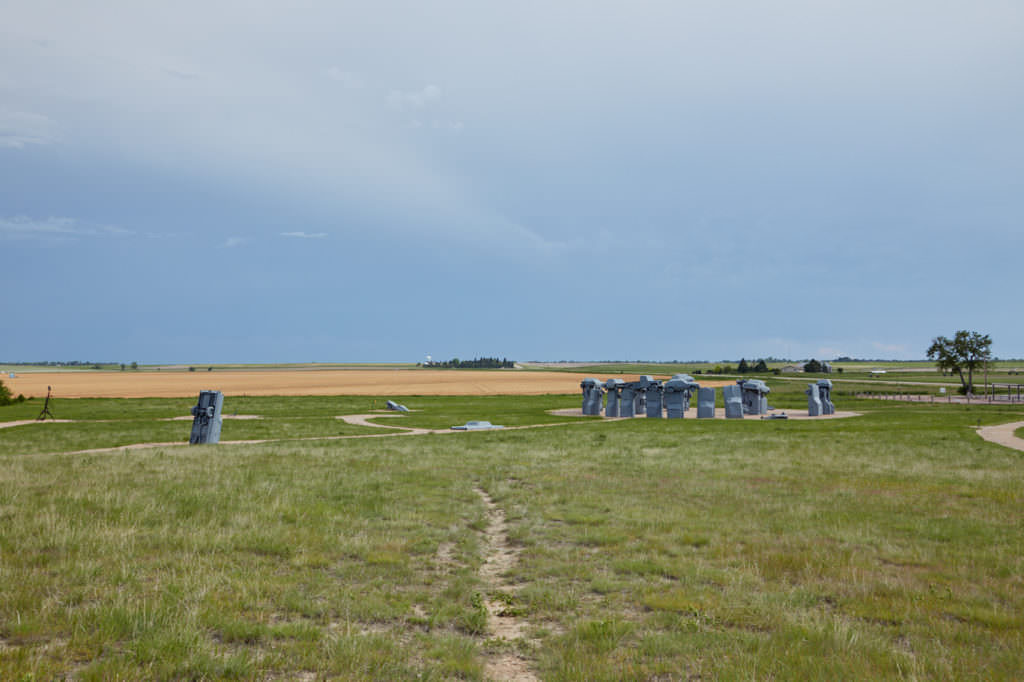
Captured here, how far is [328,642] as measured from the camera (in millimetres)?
7496

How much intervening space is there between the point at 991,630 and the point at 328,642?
917cm

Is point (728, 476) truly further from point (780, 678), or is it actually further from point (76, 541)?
point (76, 541)

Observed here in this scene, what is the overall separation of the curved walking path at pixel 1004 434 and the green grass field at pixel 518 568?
348 inches

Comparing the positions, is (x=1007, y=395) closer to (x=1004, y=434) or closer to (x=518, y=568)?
(x=1004, y=434)

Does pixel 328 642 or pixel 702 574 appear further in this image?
pixel 702 574

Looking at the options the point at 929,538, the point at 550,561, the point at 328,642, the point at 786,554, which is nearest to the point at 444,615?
the point at 328,642

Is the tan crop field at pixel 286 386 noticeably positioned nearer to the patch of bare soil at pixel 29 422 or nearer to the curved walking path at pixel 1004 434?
the patch of bare soil at pixel 29 422

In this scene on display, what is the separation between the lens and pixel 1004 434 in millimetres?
34438

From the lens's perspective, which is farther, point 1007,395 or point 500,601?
point 1007,395

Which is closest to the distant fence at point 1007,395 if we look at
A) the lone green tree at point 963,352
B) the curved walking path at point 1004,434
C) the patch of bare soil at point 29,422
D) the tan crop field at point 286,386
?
the lone green tree at point 963,352

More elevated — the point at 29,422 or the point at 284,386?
the point at 284,386

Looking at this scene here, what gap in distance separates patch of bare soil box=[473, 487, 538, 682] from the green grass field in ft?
0.58

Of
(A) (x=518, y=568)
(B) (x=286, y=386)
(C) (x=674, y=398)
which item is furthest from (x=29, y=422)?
(B) (x=286, y=386)

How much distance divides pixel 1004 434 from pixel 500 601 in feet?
126
